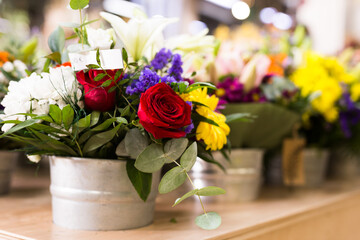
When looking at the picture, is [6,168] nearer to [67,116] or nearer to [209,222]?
[67,116]

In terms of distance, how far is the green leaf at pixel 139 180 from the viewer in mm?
575

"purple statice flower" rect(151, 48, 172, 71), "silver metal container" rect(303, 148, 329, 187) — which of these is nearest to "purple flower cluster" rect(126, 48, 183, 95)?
"purple statice flower" rect(151, 48, 172, 71)

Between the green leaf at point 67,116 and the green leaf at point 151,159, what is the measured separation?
0.11 meters

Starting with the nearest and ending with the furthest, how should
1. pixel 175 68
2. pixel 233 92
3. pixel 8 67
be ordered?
pixel 175 68 < pixel 8 67 < pixel 233 92

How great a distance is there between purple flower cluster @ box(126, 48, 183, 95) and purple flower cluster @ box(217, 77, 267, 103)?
0.96 ft

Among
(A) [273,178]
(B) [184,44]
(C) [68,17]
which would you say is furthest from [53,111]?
(C) [68,17]

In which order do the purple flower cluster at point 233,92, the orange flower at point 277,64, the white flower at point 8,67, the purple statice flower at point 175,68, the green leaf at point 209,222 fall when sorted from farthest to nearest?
the orange flower at point 277,64, the purple flower cluster at point 233,92, the white flower at point 8,67, the purple statice flower at point 175,68, the green leaf at point 209,222

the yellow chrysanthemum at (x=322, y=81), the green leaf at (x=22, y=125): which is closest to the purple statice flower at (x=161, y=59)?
the green leaf at (x=22, y=125)

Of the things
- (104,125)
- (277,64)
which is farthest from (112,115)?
(277,64)

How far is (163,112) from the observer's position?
526mm

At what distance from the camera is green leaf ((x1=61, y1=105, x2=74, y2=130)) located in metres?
0.53

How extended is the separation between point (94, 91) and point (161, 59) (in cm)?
14

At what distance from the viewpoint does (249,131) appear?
95 centimetres

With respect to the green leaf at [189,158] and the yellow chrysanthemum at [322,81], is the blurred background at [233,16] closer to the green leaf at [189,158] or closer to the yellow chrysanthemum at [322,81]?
the yellow chrysanthemum at [322,81]
